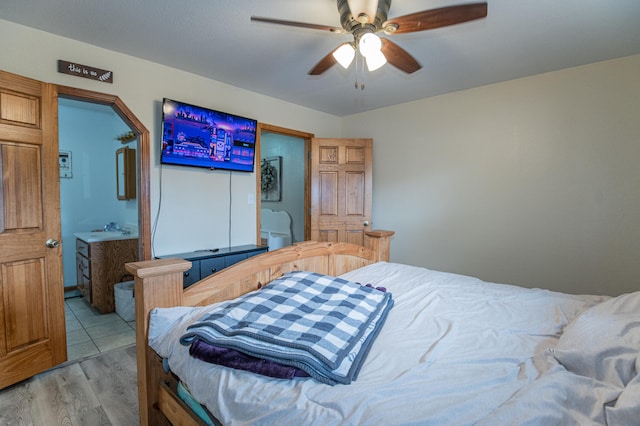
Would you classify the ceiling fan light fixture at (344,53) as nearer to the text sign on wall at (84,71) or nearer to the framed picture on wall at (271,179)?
the text sign on wall at (84,71)

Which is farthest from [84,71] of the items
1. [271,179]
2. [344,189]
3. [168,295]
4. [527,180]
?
[527,180]

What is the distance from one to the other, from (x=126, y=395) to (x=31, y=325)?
2.70 ft

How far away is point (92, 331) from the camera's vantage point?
2.86 metres

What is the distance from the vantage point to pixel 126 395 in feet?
6.38

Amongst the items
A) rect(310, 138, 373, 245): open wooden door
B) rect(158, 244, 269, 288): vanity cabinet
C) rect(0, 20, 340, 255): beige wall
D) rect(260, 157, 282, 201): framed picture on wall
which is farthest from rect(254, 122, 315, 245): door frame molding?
rect(260, 157, 282, 201): framed picture on wall

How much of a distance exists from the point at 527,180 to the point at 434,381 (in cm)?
275

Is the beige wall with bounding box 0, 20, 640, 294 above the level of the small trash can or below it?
above

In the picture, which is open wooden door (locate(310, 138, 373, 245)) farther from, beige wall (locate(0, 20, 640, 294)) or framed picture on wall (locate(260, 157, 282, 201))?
framed picture on wall (locate(260, 157, 282, 201))

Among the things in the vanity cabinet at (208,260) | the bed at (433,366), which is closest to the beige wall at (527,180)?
the bed at (433,366)

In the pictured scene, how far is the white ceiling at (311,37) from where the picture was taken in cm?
184

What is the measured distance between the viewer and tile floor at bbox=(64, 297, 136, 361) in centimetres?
254

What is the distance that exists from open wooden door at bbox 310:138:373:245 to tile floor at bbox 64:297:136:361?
2174mm

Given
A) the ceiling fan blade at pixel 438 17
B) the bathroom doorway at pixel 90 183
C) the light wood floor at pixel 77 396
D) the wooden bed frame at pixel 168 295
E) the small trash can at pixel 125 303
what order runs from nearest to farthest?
the wooden bed frame at pixel 168 295 < the ceiling fan blade at pixel 438 17 < the light wood floor at pixel 77 396 < the small trash can at pixel 125 303 < the bathroom doorway at pixel 90 183

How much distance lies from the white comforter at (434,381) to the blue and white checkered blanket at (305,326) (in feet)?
0.17
